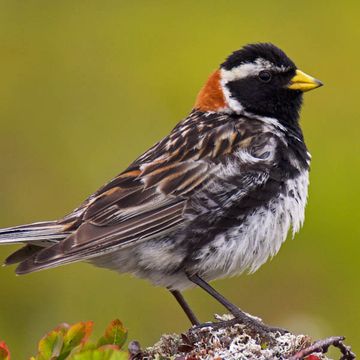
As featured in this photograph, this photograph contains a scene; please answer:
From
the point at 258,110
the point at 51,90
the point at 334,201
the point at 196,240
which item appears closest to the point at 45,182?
the point at 51,90

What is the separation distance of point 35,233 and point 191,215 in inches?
28.0

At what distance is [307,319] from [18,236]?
2.60 meters

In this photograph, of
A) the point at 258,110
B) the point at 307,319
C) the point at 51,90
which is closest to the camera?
the point at 258,110

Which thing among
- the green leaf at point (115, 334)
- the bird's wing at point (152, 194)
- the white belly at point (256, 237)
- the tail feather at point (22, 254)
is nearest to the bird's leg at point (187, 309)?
the white belly at point (256, 237)

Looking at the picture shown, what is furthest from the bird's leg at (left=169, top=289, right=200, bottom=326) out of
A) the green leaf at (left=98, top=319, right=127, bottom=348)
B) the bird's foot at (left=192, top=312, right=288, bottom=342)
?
the green leaf at (left=98, top=319, right=127, bottom=348)

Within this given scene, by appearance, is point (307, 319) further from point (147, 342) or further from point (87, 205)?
point (87, 205)

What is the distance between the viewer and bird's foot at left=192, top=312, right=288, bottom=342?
5.13 metres

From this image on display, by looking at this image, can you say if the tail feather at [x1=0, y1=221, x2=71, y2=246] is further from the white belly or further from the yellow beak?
the yellow beak

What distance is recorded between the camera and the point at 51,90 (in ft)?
34.8

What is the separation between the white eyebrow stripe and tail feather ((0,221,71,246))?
1.30 meters

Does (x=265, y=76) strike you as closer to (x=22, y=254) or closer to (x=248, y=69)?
(x=248, y=69)

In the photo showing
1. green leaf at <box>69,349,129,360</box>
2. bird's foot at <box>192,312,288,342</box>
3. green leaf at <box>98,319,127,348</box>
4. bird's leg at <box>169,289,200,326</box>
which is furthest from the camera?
bird's leg at <box>169,289,200,326</box>

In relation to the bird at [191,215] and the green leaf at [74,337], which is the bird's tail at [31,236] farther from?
the green leaf at [74,337]

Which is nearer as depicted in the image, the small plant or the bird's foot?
the small plant
